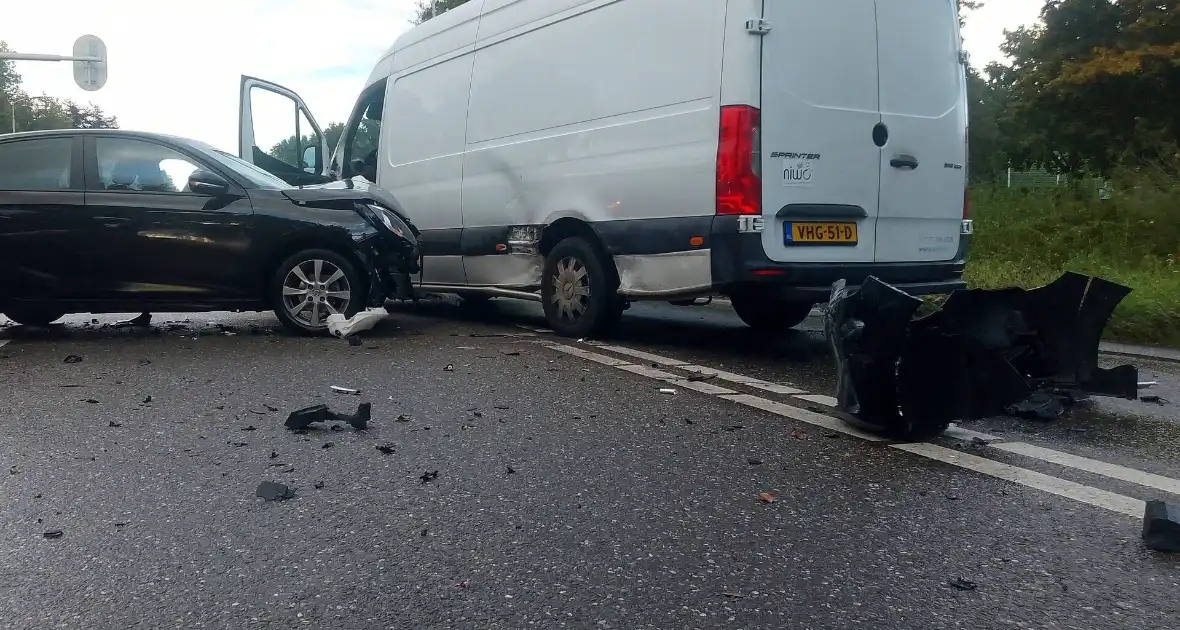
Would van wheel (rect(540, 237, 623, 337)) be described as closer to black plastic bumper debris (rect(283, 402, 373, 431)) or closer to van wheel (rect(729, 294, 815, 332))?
van wheel (rect(729, 294, 815, 332))

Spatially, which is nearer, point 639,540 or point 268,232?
point 639,540

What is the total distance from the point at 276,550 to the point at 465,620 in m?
0.78

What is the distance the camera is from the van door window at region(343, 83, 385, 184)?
10281mm

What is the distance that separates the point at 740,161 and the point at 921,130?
1438 millimetres

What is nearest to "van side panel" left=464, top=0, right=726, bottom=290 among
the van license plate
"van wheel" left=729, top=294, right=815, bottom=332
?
the van license plate

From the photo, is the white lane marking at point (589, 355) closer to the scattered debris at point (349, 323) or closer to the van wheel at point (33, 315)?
the scattered debris at point (349, 323)

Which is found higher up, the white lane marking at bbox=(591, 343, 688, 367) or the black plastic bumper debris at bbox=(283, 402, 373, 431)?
the white lane marking at bbox=(591, 343, 688, 367)

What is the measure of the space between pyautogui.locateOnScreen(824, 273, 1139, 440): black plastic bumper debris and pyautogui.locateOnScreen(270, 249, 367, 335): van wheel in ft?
14.9

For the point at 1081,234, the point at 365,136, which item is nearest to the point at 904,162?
the point at 365,136

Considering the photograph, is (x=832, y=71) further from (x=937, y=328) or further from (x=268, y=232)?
(x=268, y=232)

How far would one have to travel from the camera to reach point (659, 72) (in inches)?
257

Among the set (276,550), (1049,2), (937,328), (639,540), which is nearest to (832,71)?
(937,328)

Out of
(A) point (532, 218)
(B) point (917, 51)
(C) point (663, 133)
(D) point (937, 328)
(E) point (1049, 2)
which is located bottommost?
(D) point (937, 328)

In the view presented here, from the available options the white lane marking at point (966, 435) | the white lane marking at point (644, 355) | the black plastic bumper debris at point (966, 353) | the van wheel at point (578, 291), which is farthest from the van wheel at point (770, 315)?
the white lane marking at point (966, 435)
